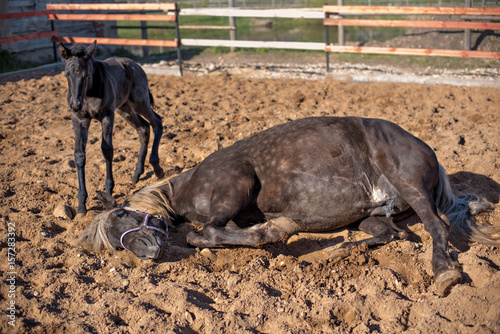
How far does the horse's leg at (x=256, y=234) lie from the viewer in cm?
322

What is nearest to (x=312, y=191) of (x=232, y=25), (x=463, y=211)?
(x=463, y=211)

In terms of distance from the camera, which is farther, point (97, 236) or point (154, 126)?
point (154, 126)

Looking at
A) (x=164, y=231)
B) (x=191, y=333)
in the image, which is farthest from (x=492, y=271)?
(x=164, y=231)

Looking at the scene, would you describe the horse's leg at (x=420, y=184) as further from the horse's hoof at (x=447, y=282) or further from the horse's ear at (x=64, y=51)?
the horse's ear at (x=64, y=51)

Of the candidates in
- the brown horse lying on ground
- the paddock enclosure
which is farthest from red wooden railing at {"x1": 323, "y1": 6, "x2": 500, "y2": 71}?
the brown horse lying on ground

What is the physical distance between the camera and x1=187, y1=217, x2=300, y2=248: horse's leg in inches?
127

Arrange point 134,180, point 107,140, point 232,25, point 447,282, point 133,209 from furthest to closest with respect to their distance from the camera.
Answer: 1. point 232,25
2. point 134,180
3. point 107,140
4. point 133,209
5. point 447,282

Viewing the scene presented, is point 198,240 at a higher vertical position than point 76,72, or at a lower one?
lower

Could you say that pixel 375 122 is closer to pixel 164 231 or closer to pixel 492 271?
pixel 492 271

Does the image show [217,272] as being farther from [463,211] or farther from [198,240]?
[463,211]

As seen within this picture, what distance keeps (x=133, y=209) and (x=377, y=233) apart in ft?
6.94

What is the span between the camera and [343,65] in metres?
10.6

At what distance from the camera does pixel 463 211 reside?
3.84 metres

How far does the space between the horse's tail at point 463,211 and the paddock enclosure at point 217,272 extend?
0.37 ft
